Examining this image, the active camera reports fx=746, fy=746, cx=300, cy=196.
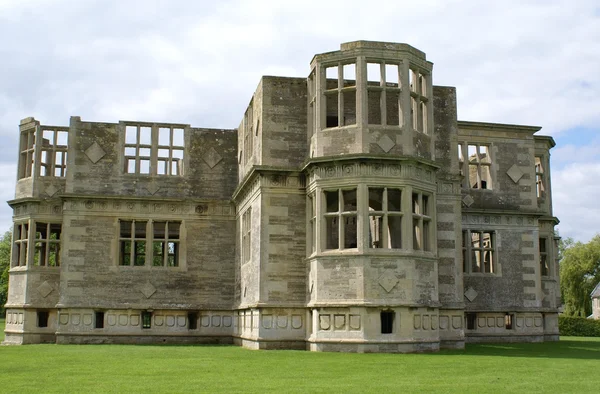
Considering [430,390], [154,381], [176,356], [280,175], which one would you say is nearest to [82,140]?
[280,175]

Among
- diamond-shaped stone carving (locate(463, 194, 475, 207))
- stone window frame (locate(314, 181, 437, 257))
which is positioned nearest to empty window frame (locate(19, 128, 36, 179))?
stone window frame (locate(314, 181, 437, 257))

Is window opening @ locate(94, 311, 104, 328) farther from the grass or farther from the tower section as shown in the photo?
the tower section

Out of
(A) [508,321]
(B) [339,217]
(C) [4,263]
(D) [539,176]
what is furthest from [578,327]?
(C) [4,263]

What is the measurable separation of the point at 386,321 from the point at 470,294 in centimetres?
853

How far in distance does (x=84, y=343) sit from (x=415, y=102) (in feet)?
50.1

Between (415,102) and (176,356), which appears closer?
(176,356)

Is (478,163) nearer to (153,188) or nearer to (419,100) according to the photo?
(419,100)

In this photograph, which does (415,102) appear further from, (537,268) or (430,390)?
(430,390)

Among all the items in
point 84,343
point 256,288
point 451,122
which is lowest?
point 84,343

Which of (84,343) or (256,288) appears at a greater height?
(256,288)

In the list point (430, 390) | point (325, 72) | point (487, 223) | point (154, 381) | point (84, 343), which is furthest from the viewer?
point (487, 223)

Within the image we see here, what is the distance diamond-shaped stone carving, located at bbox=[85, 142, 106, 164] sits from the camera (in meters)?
29.8

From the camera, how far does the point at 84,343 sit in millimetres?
28172

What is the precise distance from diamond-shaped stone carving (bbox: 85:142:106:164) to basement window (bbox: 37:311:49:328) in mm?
6473
